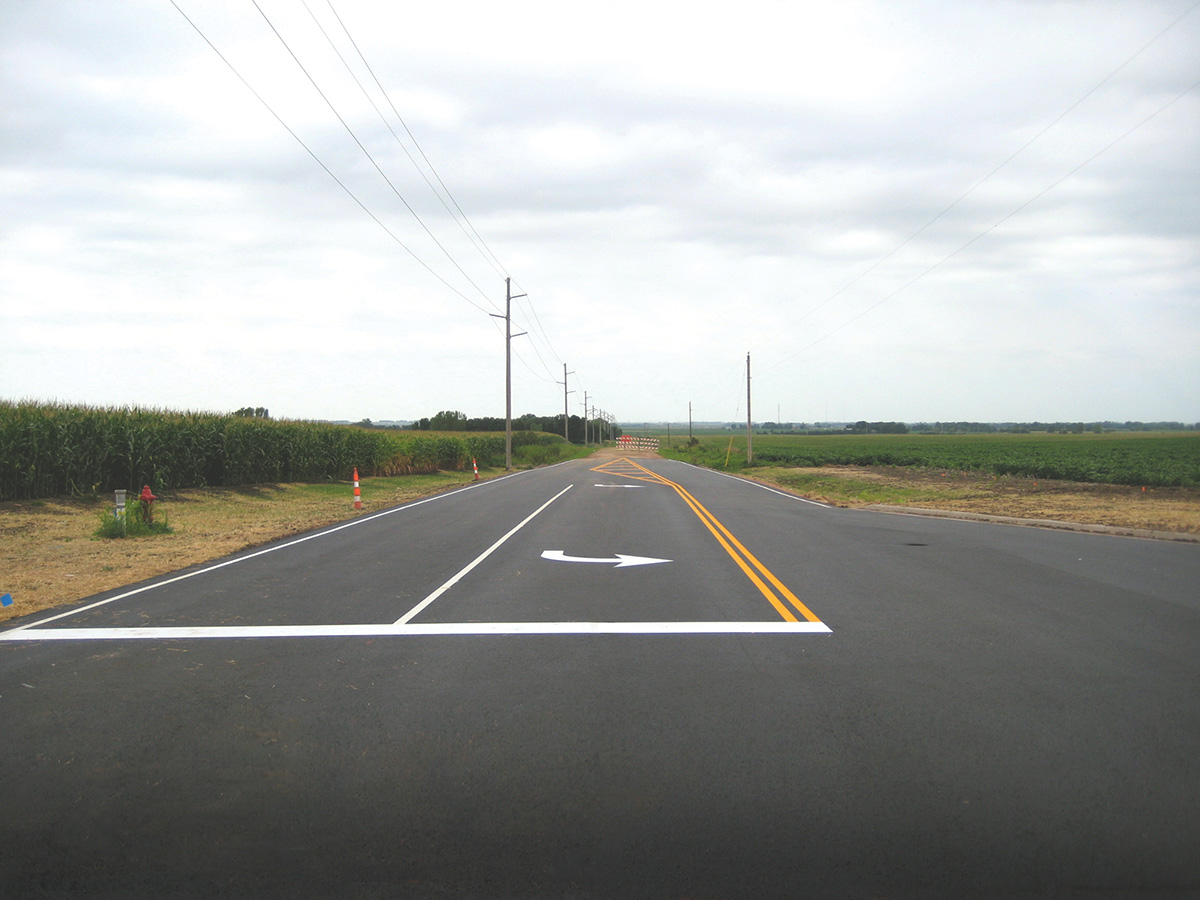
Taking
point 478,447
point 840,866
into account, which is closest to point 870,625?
point 840,866

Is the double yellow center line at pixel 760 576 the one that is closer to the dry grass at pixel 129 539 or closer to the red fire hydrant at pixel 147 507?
the dry grass at pixel 129 539

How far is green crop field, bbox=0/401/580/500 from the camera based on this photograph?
18.5 m

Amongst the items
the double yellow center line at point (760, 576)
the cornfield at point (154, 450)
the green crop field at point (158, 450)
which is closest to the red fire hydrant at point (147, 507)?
the green crop field at point (158, 450)

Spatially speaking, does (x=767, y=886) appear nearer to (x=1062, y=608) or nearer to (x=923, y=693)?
(x=923, y=693)

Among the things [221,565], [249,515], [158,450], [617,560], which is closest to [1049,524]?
[617,560]

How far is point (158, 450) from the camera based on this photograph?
22.1 metres

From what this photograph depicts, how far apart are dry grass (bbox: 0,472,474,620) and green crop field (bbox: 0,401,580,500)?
0.86m

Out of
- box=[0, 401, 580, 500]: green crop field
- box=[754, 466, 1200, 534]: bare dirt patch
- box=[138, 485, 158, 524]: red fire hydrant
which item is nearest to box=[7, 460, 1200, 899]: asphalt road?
box=[138, 485, 158, 524]: red fire hydrant

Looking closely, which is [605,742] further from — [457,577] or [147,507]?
[147,507]

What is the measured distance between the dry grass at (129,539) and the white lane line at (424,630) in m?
1.52

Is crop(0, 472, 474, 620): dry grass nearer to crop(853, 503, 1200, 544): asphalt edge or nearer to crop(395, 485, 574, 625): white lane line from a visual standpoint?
crop(395, 485, 574, 625): white lane line

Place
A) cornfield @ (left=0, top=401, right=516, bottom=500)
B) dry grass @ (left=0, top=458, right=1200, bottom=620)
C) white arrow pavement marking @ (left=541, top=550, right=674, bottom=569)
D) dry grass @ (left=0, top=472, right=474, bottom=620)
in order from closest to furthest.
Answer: dry grass @ (left=0, top=472, right=474, bottom=620)
dry grass @ (left=0, top=458, right=1200, bottom=620)
white arrow pavement marking @ (left=541, top=550, right=674, bottom=569)
cornfield @ (left=0, top=401, right=516, bottom=500)

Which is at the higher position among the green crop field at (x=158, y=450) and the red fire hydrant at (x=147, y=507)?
the green crop field at (x=158, y=450)

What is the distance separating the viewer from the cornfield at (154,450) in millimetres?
18469
